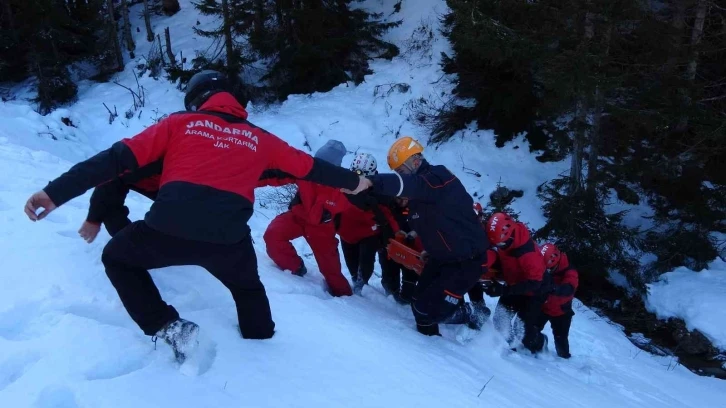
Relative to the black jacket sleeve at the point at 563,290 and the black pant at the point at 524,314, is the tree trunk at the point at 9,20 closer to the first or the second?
the black pant at the point at 524,314

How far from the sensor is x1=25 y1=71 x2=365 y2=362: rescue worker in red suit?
112 inches

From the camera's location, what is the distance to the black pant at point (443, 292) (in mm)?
4742

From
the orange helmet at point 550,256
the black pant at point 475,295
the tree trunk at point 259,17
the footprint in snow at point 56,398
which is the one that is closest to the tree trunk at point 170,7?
the tree trunk at point 259,17

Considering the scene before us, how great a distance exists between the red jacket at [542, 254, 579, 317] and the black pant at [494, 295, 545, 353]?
13.7 inches

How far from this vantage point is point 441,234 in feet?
15.3

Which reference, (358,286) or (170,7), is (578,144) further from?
(170,7)

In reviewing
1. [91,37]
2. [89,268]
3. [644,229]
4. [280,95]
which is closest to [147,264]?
[89,268]

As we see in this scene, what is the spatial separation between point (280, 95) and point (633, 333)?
11.3 metres

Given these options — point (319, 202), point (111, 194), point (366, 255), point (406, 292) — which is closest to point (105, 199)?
point (111, 194)

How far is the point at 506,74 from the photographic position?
40.2 ft

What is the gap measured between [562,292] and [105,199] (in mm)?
4675

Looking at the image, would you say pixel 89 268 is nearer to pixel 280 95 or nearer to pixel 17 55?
pixel 280 95

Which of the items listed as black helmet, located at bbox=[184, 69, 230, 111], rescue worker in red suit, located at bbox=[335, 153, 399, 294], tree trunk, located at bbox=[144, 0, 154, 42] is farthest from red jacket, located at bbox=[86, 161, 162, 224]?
tree trunk, located at bbox=[144, 0, 154, 42]

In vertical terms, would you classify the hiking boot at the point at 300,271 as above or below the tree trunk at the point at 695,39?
below
